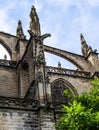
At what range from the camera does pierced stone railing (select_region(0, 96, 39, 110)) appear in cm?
1267

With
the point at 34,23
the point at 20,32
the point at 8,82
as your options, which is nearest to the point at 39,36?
the point at 34,23

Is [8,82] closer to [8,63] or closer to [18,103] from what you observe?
[8,63]

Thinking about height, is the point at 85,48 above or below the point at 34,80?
above

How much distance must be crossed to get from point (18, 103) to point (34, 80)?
151cm

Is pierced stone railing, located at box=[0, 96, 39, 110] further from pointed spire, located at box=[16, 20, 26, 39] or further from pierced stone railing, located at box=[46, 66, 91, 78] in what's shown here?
pointed spire, located at box=[16, 20, 26, 39]

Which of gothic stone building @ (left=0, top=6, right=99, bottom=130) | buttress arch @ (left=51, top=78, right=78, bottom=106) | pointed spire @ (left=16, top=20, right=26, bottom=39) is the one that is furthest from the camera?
pointed spire @ (left=16, top=20, right=26, bottom=39)

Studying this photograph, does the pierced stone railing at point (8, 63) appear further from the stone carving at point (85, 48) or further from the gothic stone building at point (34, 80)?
the stone carving at point (85, 48)

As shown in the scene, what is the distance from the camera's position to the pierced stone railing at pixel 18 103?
1267 cm

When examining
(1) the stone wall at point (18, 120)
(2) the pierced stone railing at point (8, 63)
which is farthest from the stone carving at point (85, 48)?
(1) the stone wall at point (18, 120)

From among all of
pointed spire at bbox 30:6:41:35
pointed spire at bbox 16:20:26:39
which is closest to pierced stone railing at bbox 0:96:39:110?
pointed spire at bbox 30:6:41:35

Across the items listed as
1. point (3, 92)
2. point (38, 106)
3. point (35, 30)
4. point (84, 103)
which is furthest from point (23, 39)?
point (84, 103)

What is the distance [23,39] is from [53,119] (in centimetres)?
786

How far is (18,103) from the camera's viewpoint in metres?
13.0

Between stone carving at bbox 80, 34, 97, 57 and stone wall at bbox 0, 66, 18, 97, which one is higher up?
stone carving at bbox 80, 34, 97, 57
